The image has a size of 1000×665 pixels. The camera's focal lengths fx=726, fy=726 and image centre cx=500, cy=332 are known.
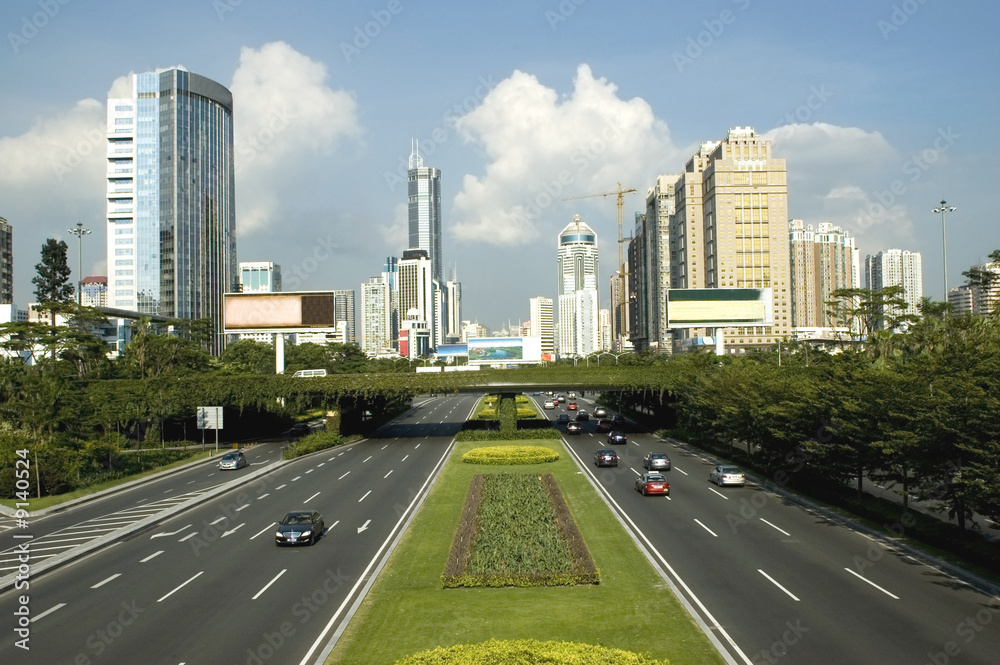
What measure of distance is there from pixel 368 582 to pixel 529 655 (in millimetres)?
10059

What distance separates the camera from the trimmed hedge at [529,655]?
47.7ft

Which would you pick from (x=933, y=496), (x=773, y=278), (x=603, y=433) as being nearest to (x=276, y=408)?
(x=603, y=433)

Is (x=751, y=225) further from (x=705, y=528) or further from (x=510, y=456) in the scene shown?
(x=705, y=528)

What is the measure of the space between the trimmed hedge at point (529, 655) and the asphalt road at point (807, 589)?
382cm

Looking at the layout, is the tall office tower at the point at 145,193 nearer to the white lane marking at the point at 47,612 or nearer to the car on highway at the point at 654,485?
the car on highway at the point at 654,485

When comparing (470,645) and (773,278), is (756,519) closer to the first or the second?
(470,645)

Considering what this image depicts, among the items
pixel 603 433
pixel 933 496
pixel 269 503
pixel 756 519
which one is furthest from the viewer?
pixel 603 433

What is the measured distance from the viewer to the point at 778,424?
41.4 meters

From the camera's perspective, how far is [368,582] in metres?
23.5

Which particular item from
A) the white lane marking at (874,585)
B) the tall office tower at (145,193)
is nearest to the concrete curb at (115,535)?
the white lane marking at (874,585)

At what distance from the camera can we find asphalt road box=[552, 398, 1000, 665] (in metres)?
17.4

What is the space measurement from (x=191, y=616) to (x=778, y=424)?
3239 centimetres

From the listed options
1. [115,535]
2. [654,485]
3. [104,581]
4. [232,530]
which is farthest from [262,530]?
[654,485]

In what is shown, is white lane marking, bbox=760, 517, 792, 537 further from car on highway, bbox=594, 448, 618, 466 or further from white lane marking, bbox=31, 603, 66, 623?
white lane marking, bbox=31, 603, 66, 623
